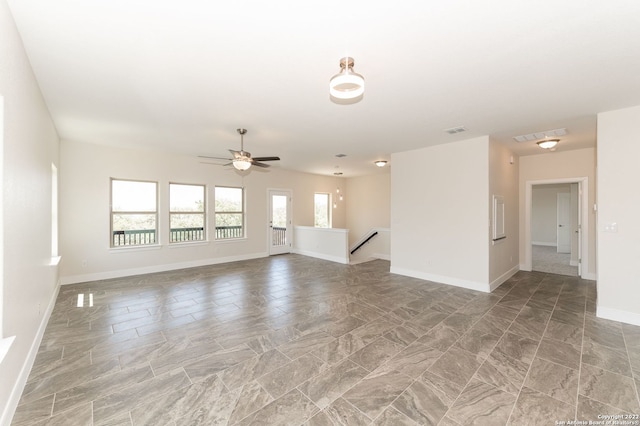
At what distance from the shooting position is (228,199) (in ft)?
25.2

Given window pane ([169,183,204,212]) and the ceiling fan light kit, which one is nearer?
the ceiling fan light kit

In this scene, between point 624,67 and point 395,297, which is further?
point 395,297

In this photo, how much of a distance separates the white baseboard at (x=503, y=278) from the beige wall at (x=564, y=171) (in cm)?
47

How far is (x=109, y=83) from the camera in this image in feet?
9.52

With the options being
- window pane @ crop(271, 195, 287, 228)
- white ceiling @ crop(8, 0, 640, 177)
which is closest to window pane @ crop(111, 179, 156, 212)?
white ceiling @ crop(8, 0, 640, 177)

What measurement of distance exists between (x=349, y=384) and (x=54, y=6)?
3.60 m

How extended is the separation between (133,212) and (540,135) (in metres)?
8.44

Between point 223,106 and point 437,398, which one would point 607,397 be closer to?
point 437,398

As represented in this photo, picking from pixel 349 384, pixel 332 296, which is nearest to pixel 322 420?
pixel 349 384

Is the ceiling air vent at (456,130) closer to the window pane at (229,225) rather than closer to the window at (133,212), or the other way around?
the window pane at (229,225)

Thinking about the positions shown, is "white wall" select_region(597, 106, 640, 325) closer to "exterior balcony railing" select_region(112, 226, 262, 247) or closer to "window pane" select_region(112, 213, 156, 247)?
"exterior balcony railing" select_region(112, 226, 262, 247)

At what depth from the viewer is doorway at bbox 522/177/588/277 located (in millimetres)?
5859

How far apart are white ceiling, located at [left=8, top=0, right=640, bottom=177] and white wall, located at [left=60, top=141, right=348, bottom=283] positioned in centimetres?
139

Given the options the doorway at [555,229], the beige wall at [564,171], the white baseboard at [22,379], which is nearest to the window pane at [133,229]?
the white baseboard at [22,379]
